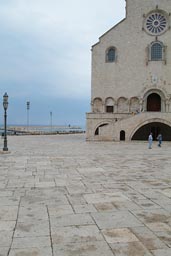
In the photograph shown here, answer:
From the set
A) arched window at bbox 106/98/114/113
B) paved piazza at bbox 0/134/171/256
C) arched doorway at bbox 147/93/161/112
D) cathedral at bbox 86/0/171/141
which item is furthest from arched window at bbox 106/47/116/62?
paved piazza at bbox 0/134/171/256

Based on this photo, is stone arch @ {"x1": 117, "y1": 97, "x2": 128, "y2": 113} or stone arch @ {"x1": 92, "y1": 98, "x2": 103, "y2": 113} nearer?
stone arch @ {"x1": 117, "y1": 97, "x2": 128, "y2": 113}

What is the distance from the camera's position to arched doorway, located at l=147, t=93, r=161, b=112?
39.5 metres

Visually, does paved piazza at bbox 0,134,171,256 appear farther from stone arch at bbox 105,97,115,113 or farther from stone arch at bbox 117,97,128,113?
stone arch at bbox 105,97,115,113

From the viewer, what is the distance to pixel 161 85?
126 ft

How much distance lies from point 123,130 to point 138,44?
41.9 ft

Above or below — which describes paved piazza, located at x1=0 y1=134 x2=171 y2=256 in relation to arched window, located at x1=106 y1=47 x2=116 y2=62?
below

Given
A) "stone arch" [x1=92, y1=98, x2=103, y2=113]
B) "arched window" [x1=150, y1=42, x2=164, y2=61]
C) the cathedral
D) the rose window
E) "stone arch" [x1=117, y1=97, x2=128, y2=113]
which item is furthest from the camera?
"stone arch" [x1=92, y1=98, x2=103, y2=113]

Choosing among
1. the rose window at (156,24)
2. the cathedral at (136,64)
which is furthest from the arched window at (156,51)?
the rose window at (156,24)

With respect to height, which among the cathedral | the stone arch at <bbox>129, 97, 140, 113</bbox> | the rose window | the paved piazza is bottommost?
the paved piazza

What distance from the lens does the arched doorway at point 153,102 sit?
3947cm

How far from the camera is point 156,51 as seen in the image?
38.8 metres

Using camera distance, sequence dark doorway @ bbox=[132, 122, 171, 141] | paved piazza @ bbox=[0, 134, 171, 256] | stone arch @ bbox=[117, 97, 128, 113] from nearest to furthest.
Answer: paved piazza @ bbox=[0, 134, 171, 256] < dark doorway @ bbox=[132, 122, 171, 141] < stone arch @ bbox=[117, 97, 128, 113]

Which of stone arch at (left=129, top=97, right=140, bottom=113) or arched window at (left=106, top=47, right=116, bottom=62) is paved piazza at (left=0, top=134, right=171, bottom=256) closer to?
stone arch at (left=129, top=97, right=140, bottom=113)

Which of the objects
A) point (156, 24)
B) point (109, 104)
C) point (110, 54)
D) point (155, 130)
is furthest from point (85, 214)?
point (156, 24)
